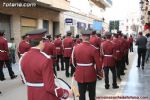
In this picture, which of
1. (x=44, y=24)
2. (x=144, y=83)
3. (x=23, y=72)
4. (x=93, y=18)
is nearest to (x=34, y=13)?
(x=44, y=24)

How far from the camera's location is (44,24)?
102ft

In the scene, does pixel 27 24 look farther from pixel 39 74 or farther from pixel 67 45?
pixel 39 74

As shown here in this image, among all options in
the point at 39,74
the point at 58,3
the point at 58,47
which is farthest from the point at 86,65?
the point at 58,3

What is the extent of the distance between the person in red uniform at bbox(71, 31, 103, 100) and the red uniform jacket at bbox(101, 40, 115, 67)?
3454 millimetres

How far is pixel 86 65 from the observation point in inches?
328

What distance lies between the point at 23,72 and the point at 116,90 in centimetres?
714

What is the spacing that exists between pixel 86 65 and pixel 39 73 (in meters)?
3.28

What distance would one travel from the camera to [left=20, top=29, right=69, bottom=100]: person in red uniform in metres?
5.01

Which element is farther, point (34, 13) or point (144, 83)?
point (34, 13)

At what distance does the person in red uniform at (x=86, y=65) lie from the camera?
8203 millimetres

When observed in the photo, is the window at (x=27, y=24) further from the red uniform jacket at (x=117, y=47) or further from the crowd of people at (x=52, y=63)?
the red uniform jacket at (x=117, y=47)

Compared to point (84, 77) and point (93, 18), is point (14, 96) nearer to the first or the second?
point (84, 77)

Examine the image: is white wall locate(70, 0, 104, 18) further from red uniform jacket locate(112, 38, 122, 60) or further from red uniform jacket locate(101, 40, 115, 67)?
red uniform jacket locate(101, 40, 115, 67)

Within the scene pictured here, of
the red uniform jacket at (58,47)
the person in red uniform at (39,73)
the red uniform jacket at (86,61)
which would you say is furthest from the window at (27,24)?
the person in red uniform at (39,73)
